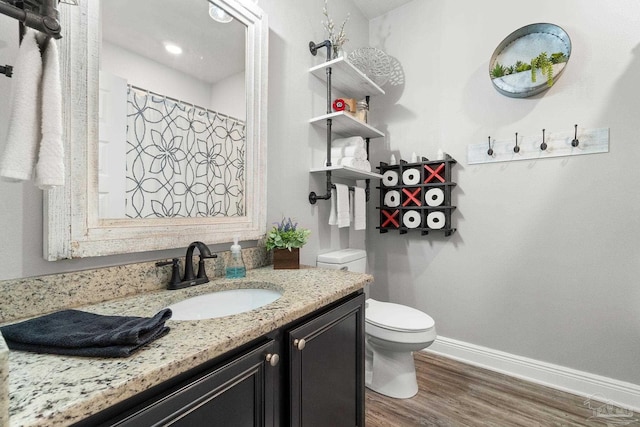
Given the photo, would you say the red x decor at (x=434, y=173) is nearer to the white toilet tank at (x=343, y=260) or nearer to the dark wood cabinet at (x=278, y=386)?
the white toilet tank at (x=343, y=260)

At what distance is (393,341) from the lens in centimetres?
162

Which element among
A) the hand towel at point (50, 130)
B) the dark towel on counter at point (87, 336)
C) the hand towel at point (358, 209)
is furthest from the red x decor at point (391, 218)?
the hand towel at point (50, 130)

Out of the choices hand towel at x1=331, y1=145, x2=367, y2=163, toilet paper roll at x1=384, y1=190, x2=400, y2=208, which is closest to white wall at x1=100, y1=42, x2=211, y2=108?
hand towel at x1=331, y1=145, x2=367, y2=163

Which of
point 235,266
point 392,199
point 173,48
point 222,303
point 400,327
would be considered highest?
point 173,48

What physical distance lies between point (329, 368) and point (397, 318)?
809 millimetres

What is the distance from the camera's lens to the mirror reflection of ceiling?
1011mm

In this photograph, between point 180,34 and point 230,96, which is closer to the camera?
point 180,34

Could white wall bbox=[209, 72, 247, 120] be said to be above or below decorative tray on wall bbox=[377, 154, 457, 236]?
above

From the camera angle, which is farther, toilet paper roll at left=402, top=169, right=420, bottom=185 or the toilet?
toilet paper roll at left=402, top=169, right=420, bottom=185

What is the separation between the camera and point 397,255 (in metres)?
2.42

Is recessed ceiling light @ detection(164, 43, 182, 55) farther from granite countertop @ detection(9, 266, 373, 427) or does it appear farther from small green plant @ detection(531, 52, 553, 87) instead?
small green plant @ detection(531, 52, 553, 87)

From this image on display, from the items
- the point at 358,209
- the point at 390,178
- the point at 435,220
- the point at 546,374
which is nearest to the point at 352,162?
the point at 358,209

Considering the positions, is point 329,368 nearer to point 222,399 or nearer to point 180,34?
point 222,399

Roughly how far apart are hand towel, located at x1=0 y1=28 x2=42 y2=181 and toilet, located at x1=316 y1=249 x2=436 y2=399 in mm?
1483
